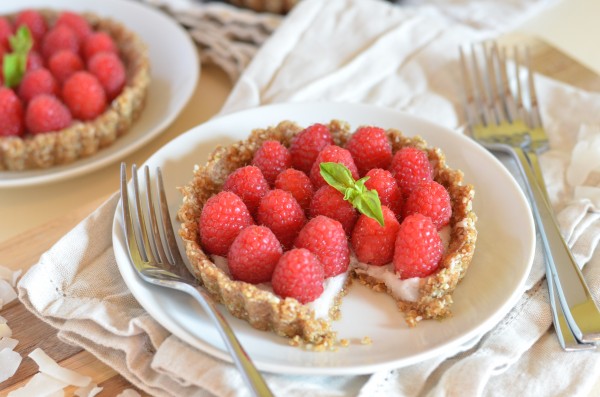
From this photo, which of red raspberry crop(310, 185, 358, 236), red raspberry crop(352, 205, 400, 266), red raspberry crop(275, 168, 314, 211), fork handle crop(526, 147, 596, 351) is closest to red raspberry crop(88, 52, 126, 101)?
red raspberry crop(275, 168, 314, 211)

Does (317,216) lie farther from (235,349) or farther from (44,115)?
(44,115)

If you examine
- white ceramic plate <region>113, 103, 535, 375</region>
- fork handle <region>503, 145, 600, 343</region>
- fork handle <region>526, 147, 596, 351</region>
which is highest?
white ceramic plate <region>113, 103, 535, 375</region>

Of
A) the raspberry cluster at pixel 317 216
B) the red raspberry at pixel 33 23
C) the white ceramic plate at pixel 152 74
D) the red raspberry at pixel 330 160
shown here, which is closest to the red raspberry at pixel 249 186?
the raspberry cluster at pixel 317 216

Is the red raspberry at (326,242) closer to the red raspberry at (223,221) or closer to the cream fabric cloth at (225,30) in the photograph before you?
the red raspberry at (223,221)

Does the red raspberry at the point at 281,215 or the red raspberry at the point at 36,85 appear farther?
the red raspberry at the point at 36,85

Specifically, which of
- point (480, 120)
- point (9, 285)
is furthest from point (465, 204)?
point (9, 285)

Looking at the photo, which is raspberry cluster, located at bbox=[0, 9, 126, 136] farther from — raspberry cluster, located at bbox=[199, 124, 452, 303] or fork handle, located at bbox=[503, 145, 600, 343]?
fork handle, located at bbox=[503, 145, 600, 343]
